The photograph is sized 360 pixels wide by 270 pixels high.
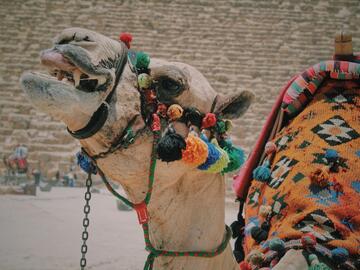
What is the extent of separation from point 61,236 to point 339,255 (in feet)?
14.0

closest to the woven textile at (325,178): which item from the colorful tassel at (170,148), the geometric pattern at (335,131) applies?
the geometric pattern at (335,131)

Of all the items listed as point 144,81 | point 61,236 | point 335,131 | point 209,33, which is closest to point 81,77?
point 144,81

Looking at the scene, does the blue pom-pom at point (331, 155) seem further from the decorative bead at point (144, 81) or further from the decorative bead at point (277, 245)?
the decorative bead at point (144, 81)

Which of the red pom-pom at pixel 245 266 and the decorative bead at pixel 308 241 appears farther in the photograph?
the red pom-pom at pixel 245 266

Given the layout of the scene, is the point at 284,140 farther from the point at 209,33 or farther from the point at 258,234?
the point at 209,33

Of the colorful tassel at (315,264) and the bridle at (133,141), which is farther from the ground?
the bridle at (133,141)

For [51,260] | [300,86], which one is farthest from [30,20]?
[300,86]

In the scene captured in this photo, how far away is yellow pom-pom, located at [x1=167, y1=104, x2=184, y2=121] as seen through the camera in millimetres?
1534

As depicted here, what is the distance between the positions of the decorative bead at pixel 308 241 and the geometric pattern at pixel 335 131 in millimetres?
425

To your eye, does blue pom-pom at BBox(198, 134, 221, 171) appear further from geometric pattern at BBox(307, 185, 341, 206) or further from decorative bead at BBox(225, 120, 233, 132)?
geometric pattern at BBox(307, 185, 341, 206)

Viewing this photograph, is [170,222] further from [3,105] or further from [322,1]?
[322,1]

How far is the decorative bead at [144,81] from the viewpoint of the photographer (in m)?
1.50

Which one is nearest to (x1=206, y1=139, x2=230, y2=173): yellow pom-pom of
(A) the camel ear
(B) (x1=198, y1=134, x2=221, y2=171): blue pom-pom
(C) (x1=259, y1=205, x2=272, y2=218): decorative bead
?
(B) (x1=198, y1=134, x2=221, y2=171): blue pom-pom

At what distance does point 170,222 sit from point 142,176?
0.17 m
